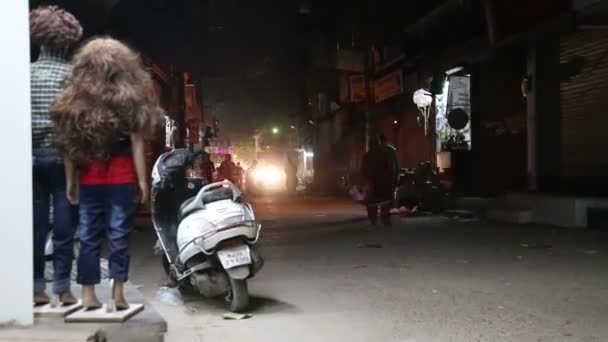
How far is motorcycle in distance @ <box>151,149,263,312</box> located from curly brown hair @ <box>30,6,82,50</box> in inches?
87.3

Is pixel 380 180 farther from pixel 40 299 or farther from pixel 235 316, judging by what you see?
pixel 40 299

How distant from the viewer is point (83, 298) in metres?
4.87

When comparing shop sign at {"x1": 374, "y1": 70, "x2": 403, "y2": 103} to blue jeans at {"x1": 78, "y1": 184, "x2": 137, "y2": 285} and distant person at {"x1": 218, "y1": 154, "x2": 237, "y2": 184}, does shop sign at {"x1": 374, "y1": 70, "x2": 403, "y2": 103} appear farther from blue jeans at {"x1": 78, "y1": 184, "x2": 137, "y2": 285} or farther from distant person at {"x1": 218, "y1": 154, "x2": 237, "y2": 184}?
blue jeans at {"x1": 78, "y1": 184, "x2": 137, "y2": 285}

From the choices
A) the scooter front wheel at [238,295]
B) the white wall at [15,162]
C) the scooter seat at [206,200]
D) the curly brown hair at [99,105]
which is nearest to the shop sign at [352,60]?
the scooter seat at [206,200]

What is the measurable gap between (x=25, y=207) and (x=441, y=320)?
3.67 meters

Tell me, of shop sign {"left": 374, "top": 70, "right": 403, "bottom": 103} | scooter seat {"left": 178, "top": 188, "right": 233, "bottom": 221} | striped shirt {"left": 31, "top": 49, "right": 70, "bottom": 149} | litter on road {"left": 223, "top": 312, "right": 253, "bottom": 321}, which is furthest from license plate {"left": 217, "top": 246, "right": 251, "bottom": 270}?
shop sign {"left": 374, "top": 70, "right": 403, "bottom": 103}

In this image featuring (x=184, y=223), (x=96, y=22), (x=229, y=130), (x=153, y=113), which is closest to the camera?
(x=153, y=113)

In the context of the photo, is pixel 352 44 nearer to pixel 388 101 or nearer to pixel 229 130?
pixel 388 101

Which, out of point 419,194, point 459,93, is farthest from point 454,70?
point 419,194

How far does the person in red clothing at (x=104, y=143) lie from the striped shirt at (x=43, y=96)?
0.17 m

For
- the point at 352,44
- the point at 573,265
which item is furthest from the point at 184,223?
the point at 352,44

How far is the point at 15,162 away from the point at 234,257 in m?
2.34

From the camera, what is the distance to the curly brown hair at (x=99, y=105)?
15.0 feet

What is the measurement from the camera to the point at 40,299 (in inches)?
197
